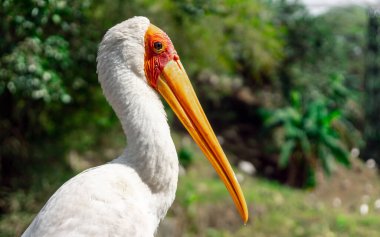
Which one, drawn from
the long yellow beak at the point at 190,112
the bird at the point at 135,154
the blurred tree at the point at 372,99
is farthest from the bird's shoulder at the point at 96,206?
the blurred tree at the point at 372,99

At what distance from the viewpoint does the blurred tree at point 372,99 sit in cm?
1647

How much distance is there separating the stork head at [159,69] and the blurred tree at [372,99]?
555 inches

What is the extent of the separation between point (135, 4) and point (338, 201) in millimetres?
6196

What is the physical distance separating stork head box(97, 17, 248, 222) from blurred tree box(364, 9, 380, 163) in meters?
14.1

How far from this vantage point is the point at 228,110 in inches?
641

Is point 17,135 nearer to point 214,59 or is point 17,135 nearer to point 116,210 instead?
point 214,59

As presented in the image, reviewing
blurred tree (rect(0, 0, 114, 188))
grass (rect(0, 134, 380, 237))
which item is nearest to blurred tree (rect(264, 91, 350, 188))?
grass (rect(0, 134, 380, 237))

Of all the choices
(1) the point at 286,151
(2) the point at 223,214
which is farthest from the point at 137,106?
(1) the point at 286,151

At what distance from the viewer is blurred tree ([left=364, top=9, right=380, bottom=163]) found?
54.0 ft

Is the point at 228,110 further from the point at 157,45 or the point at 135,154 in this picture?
the point at 135,154

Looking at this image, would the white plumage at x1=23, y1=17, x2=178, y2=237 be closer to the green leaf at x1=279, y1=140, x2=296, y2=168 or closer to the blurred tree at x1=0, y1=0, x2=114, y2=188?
the blurred tree at x1=0, y1=0, x2=114, y2=188

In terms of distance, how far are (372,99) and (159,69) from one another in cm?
1454

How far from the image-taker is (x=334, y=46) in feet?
54.4

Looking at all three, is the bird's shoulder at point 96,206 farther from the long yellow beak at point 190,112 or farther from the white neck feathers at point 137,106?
the long yellow beak at point 190,112
